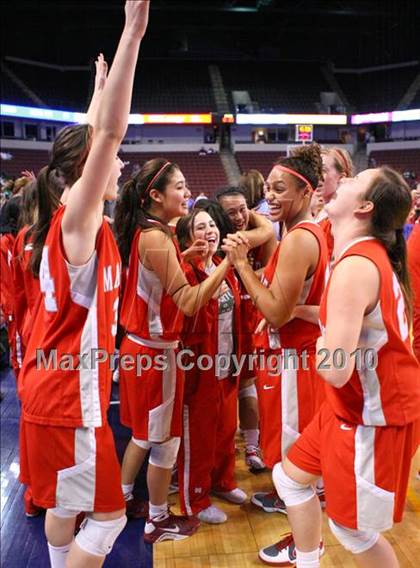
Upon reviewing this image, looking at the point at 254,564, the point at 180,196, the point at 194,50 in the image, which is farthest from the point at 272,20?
the point at 254,564

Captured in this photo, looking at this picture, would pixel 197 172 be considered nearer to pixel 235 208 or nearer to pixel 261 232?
pixel 235 208

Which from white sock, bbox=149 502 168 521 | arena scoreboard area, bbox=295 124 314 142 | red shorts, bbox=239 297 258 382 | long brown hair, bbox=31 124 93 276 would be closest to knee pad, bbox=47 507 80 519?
long brown hair, bbox=31 124 93 276

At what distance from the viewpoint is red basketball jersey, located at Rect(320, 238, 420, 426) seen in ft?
5.13

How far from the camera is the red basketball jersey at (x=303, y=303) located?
2123mm

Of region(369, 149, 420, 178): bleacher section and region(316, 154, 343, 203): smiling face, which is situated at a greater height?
region(369, 149, 420, 178): bleacher section

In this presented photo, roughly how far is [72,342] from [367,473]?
989 mm

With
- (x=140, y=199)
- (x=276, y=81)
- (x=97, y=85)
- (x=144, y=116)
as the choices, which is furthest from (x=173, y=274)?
(x=276, y=81)

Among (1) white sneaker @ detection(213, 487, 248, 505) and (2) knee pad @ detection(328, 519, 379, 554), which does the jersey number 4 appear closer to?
(2) knee pad @ detection(328, 519, 379, 554)

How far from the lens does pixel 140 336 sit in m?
2.46

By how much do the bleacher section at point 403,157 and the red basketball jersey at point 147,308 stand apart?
42.7 inches

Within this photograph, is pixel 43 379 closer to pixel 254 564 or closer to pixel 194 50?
pixel 254 564

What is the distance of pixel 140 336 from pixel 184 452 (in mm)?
690

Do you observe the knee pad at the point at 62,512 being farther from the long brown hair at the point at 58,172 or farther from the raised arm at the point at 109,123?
the raised arm at the point at 109,123

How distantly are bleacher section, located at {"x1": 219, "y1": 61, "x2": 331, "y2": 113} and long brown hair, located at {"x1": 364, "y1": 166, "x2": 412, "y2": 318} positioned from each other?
5.36m
